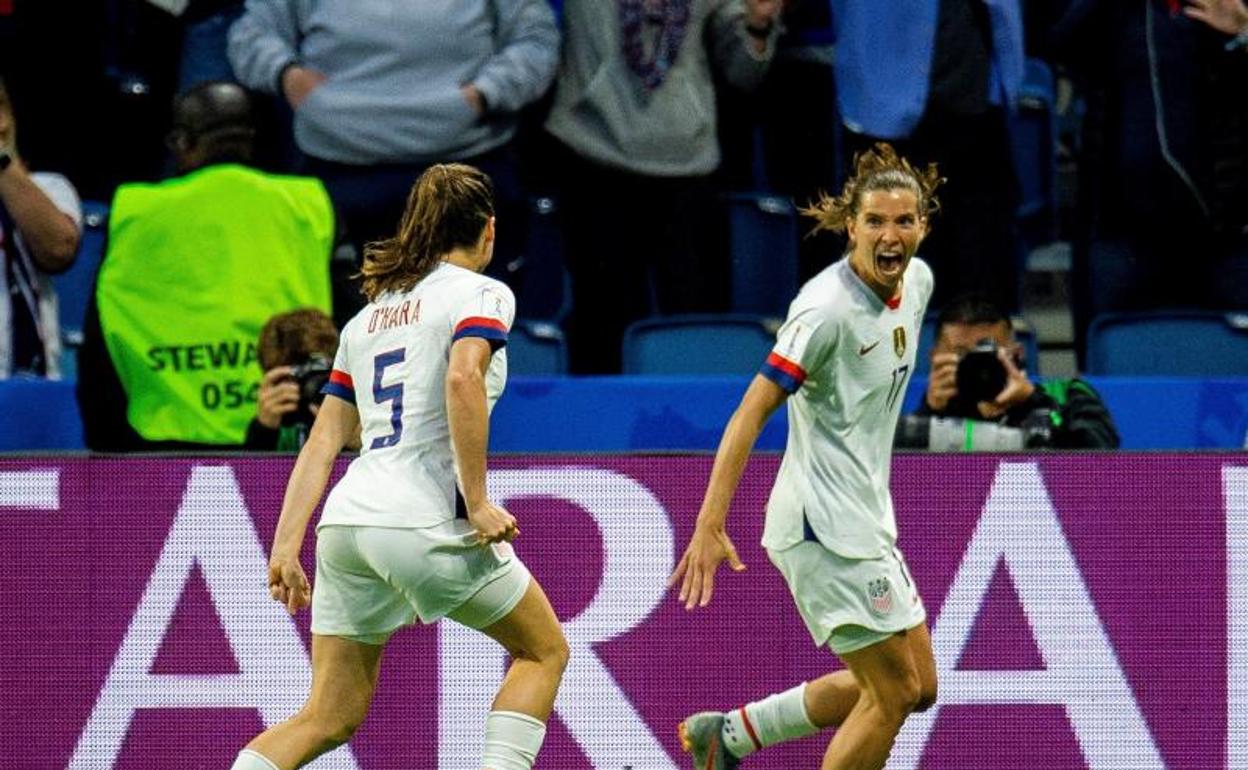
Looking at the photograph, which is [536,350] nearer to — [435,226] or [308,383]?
[308,383]

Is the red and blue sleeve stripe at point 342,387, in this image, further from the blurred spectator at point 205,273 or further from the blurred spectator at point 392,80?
the blurred spectator at point 392,80

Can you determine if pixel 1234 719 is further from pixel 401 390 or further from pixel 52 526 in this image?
pixel 52 526

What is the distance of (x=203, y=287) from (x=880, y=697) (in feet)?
8.32

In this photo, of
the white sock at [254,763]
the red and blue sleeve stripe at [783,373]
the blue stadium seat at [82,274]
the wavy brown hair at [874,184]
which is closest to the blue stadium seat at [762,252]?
the blue stadium seat at [82,274]

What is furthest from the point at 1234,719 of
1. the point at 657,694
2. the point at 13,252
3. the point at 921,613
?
the point at 13,252

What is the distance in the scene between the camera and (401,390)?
5949 millimetres

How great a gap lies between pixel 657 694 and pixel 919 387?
1.50m

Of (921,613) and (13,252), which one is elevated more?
(13,252)

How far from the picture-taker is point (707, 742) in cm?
681

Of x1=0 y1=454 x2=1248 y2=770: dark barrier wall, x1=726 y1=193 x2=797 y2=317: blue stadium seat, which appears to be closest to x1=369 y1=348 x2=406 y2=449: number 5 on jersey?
x1=0 y1=454 x2=1248 y2=770: dark barrier wall

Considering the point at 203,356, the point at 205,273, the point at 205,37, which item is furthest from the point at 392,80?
the point at 203,356

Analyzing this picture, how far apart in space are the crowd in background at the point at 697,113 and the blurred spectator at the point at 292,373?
0.70 meters

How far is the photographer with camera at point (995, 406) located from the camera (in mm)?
7211

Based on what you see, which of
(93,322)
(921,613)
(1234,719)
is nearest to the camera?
(921,613)
